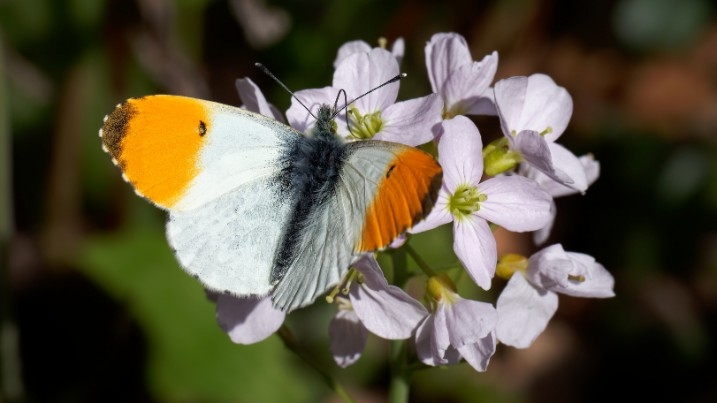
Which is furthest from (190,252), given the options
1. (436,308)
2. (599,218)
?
(599,218)

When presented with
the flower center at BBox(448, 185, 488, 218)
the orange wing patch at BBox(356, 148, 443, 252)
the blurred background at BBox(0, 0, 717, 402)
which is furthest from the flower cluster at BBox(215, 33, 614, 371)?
the blurred background at BBox(0, 0, 717, 402)

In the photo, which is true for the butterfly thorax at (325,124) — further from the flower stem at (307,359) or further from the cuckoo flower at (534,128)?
the flower stem at (307,359)

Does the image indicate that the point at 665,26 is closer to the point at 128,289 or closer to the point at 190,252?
the point at 128,289

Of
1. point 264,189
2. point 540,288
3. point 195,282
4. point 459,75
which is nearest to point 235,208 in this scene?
point 264,189

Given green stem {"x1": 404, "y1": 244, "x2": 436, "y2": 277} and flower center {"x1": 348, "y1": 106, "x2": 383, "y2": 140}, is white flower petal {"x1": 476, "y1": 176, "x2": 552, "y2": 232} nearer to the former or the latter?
green stem {"x1": 404, "y1": 244, "x2": 436, "y2": 277}

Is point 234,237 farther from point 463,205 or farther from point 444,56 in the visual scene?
point 444,56
